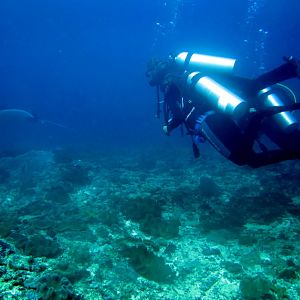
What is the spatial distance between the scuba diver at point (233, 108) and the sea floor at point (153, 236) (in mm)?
1801

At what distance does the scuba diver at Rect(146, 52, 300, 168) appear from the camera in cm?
423

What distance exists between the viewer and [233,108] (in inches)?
172

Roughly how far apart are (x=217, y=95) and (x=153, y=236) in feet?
10.2

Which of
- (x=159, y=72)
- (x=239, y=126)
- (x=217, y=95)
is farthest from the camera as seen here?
(x=159, y=72)

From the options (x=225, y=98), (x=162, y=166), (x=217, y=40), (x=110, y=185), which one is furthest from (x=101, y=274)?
(x=217, y=40)

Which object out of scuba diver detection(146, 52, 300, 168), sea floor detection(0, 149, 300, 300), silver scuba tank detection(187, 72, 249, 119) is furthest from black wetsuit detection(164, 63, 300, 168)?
sea floor detection(0, 149, 300, 300)

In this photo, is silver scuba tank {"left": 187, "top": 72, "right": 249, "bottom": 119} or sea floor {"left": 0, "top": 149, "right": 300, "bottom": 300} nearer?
sea floor {"left": 0, "top": 149, "right": 300, "bottom": 300}

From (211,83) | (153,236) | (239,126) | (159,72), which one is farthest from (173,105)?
(153,236)

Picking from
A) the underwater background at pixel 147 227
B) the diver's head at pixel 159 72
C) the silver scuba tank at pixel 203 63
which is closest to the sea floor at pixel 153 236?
the underwater background at pixel 147 227

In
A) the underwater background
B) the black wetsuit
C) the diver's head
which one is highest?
the diver's head

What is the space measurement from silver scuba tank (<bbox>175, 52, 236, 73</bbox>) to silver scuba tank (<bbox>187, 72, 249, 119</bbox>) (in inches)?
19.2

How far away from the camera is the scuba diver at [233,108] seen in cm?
423

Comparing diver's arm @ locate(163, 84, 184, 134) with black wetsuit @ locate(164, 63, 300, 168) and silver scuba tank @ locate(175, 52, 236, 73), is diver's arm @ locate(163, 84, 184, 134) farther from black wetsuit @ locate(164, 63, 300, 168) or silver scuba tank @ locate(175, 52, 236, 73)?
silver scuba tank @ locate(175, 52, 236, 73)

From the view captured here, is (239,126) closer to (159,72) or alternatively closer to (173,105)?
(173,105)
